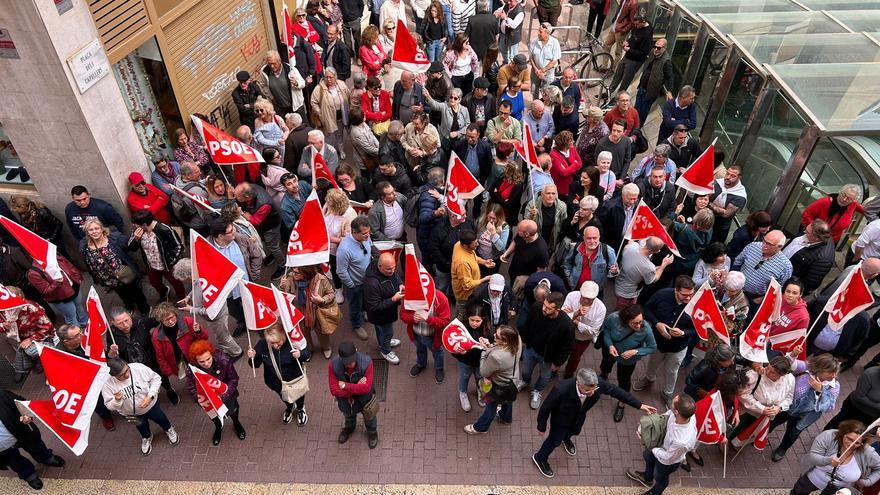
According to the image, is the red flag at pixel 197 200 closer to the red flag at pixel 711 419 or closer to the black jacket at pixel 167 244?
the black jacket at pixel 167 244

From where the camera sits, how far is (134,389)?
6617mm

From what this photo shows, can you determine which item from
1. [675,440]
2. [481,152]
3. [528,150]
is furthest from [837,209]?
[481,152]

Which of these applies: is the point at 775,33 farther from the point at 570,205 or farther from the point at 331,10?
the point at 331,10

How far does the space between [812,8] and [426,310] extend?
33.6 feet

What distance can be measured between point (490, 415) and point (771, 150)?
20.9ft

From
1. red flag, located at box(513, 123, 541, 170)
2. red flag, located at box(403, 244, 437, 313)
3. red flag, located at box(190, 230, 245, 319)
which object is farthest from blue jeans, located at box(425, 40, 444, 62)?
red flag, located at box(190, 230, 245, 319)

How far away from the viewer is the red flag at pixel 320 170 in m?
8.52

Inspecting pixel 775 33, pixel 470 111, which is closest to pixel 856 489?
pixel 470 111

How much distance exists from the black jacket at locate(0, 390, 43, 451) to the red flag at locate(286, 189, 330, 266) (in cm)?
302

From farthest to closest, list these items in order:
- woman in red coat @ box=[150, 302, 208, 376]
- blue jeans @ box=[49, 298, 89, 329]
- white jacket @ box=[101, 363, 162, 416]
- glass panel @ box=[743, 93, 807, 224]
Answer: glass panel @ box=[743, 93, 807, 224], blue jeans @ box=[49, 298, 89, 329], woman in red coat @ box=[150, 302, 208, 376], white jacket @ box=[101, 363, 162, 416]

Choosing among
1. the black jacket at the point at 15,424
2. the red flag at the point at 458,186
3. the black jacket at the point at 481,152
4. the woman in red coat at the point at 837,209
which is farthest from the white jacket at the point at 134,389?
the woman in red coat at the point at 837,209

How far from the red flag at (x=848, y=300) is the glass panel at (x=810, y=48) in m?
5.04

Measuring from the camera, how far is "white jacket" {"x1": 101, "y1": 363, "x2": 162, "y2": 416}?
6.54m

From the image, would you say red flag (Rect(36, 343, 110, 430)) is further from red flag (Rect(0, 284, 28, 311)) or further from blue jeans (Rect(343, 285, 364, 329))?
blue jeans (Rect(343, 285, 364, 329))
